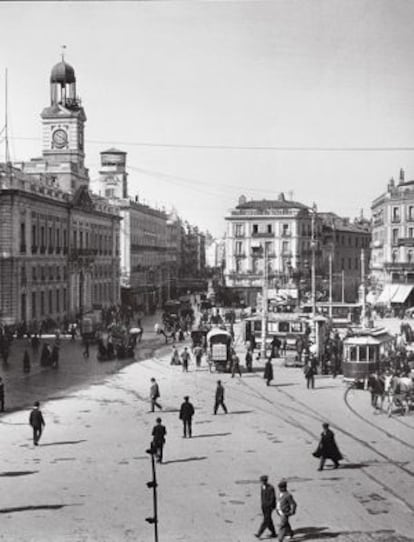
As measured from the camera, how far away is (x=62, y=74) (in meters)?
60.9

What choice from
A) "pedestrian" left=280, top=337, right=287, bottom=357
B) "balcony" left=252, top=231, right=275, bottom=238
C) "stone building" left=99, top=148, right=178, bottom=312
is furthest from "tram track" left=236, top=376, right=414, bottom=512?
"balcony" left=252, top=231, right=275, bottom=238

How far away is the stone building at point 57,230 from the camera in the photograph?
153 ft

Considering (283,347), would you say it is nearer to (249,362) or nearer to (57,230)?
(249,362)

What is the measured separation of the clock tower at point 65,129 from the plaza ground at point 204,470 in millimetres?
39743

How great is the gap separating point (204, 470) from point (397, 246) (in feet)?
164

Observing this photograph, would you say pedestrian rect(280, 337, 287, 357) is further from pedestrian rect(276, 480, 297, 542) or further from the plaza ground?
pedestrian rect(276, 480, 297, 542)

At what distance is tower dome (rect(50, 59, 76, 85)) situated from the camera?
6053 cm

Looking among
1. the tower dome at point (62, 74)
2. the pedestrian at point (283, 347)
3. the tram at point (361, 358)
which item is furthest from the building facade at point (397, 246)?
the tram at point (361, 358)

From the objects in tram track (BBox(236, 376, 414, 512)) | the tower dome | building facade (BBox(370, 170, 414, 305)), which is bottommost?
tram track (BBox(236, 376, 414, 512))

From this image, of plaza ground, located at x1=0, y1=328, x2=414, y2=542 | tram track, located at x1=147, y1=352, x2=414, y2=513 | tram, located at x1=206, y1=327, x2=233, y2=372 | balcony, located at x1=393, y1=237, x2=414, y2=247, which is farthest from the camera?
balcony, located at x1=393, y1=237, x2=414, y2=247

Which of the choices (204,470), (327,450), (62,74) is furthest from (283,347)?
(62,74)

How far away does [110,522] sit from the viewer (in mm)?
12906

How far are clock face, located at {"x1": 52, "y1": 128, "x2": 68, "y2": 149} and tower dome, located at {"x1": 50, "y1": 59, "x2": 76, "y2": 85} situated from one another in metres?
3.92

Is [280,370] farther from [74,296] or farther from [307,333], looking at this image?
[74,296]
